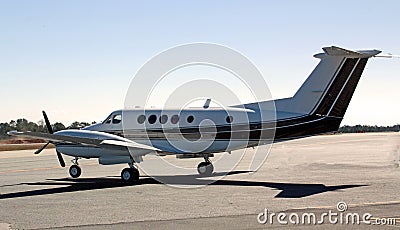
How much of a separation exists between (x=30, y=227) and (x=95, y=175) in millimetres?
15001

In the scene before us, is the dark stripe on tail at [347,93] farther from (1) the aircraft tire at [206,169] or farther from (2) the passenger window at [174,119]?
(1) the aircraft tire at [206,169]

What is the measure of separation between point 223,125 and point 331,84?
4.69m

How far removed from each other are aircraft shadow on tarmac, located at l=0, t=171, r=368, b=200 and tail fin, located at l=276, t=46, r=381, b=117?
3286mm

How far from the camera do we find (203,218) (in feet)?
42.8

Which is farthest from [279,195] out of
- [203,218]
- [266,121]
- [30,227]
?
[30,227]

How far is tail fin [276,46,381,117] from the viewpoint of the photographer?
20.4 m

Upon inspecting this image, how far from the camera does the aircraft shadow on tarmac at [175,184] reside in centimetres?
1803

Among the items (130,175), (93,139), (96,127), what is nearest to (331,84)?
(130,175)

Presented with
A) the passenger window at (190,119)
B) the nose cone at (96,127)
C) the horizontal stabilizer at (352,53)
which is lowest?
the nose cone at (96,127)

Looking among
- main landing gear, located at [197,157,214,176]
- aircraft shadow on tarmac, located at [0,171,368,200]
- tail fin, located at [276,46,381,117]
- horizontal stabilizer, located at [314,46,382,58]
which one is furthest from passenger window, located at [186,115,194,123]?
horizontal stabilizer, located at [314,46,382,58]

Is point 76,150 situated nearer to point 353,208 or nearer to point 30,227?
point 30,227

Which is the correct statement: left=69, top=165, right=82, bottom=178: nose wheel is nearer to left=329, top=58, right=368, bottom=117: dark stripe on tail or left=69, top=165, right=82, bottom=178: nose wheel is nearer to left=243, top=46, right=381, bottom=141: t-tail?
left=243, top=46, right=381, bottom=141: t-tail

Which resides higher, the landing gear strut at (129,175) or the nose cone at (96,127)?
the nose cone at (96,127)

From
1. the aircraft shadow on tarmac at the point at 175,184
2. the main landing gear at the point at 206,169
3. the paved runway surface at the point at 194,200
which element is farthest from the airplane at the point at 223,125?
the paved runway surface at the point at 194,200
